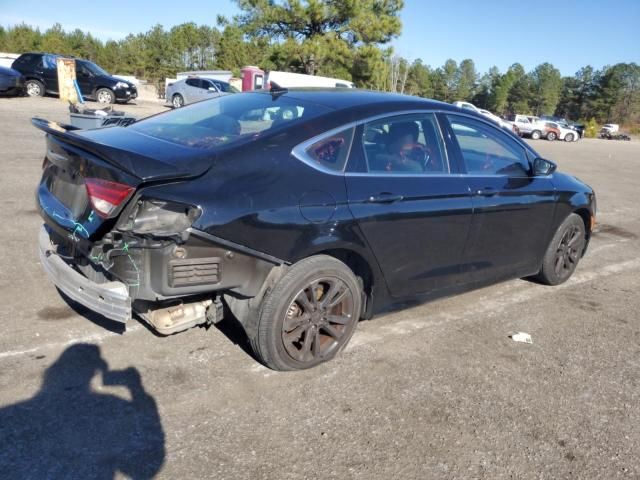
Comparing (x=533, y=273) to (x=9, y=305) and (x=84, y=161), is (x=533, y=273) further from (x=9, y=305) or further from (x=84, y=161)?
(x=9, y=305)

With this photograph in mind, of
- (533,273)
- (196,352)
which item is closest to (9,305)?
(196,352)

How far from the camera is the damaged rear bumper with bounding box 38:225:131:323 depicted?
287cm

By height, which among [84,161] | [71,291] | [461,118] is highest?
[461,118]

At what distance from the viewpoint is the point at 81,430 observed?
2.67 metres

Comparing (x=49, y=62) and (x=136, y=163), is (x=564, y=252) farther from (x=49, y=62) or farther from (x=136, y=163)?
(x=49, y=62)

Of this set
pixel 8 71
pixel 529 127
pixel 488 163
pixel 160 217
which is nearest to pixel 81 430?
pixel 160 217

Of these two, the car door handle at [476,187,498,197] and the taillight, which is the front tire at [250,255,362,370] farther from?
the car door handle at [476,187,498,197]

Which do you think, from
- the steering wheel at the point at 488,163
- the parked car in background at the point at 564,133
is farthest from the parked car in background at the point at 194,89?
the parked car in background at the point at 564,133

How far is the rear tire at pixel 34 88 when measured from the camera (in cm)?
2205

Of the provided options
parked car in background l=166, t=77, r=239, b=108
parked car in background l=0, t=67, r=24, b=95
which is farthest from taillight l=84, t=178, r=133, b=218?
parked car in background l=166, t=77, r=239, b=108

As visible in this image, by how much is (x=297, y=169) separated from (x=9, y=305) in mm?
2375

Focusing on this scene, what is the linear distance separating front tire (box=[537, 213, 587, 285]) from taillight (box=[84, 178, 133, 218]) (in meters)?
3.90

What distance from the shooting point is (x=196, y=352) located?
353 cm

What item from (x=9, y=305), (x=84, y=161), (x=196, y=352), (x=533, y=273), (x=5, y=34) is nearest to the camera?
(x=84, y=161)
